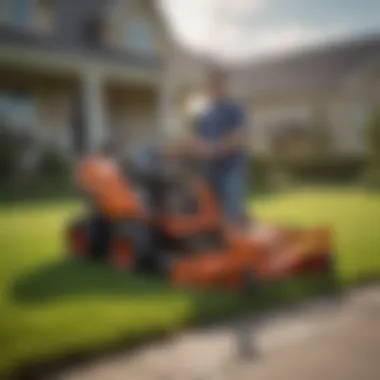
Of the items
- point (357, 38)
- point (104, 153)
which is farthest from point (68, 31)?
point (357, 38)

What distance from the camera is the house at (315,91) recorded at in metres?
1.71

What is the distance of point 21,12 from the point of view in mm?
1603

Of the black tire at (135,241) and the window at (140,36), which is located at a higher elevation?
the window at (140,36)

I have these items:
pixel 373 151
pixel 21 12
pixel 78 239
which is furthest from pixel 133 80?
pixel 373 151

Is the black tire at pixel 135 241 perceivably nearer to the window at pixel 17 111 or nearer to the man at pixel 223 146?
the man at pixel 223 146

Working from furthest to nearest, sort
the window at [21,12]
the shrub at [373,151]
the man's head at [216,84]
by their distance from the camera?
the shrub at [373,151], the man's head at [216,84], the window at [21,12]

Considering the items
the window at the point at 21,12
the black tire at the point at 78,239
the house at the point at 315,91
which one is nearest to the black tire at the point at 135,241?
the black tire at the point at 78,239

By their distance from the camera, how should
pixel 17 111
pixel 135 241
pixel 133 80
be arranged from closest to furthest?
1. pixel 17 111
2. pixel 133 80
3. pixel 135 241

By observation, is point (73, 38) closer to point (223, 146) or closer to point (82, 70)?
point (82, 70)

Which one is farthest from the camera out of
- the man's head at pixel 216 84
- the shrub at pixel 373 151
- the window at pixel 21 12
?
the shrub at pixel 373 151

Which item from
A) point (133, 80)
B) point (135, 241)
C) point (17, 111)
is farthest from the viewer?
point (135, 241)

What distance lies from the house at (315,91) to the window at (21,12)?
0.56 metres

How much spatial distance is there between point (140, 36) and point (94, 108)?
0.76ft

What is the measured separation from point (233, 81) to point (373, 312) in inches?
32.4
